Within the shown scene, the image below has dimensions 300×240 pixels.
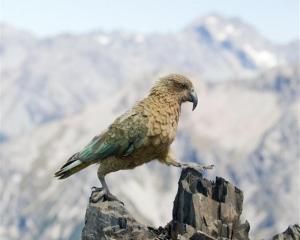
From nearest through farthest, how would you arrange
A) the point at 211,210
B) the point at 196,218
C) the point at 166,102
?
1. the point at 196,218
2. the point at 211,210
3. the point at 166,102

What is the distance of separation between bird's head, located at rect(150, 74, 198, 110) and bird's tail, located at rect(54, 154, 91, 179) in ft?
10.0

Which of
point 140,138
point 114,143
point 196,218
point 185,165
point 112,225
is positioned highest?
point 140,138

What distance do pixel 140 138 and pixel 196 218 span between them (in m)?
3.02

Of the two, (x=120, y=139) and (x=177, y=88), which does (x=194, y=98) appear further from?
(x=120, y=139)

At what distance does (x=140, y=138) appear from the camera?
1984 cm

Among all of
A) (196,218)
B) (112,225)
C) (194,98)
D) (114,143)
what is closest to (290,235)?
(196,218)

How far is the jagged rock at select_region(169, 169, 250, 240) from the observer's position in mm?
18328

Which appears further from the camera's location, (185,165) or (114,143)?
(114,143)

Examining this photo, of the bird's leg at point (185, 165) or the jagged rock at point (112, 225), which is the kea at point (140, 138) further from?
the jagged rock at point (112, 225)

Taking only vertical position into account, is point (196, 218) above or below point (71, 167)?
below

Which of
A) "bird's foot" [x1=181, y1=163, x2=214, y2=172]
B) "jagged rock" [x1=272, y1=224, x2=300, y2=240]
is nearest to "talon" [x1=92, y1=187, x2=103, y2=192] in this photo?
"bird's foot" [x1=181, y1=163, x2=214, y2=172]

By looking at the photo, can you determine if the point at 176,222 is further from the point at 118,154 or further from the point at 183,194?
the point at 118,154

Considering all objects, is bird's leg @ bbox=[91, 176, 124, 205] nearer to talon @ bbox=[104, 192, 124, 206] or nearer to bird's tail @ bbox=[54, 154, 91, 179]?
talon @ bbox=[104, 192, 124, 206]

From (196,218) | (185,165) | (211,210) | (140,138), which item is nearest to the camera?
(196,218)
